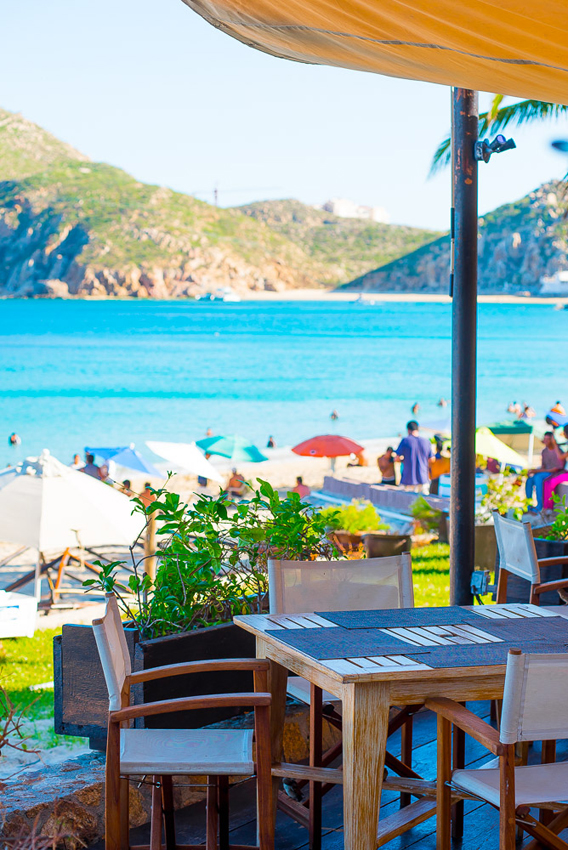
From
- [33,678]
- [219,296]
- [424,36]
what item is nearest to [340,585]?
[424,36]

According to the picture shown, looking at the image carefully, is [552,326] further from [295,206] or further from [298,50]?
[298,50]

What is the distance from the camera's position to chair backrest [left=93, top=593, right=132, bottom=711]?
7.44 ft

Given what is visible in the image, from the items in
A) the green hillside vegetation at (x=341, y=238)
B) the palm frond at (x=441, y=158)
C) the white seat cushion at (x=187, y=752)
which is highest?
the green hillside vegetation at (x=341, y=238)

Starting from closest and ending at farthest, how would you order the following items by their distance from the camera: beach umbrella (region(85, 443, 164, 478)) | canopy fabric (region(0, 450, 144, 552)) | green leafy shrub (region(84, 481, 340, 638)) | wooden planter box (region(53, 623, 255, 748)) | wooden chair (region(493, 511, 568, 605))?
wooden planter box (region(53, 623, 255, 748)), green leafy shrub (region(84, 481, 340, 638)), wooden chair (region(493, 511, 568, 605)), canopy fabric (region(0, 450, 144, 552)), beach umbrella (region(85, 443, 164, 478))

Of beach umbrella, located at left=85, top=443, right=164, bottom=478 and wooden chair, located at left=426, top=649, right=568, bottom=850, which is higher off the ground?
wooden chair, located at left=426, top=649, right=568, bottom=850

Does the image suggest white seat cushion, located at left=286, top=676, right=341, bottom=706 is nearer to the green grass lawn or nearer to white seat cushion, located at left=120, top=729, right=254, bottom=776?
white seat cushion, located at left=120, top=729, right=254, bottom=776

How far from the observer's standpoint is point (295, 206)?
108875 mm

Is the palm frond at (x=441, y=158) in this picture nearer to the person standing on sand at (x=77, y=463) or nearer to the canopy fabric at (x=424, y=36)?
the canopy fabric at (x=424, y=36)

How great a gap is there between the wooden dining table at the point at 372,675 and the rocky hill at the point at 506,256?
72.9 m

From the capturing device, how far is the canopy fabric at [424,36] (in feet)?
5.57

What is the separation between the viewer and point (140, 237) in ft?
301

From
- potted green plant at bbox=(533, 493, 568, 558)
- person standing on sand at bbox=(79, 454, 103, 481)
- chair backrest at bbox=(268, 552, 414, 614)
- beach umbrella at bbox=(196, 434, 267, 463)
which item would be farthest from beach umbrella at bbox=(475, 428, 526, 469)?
chair backrest at bbox=(268, 552, 414, 614)

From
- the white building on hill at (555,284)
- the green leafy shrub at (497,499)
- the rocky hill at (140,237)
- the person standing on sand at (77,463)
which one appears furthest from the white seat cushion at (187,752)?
the white building on hill at (555,284)

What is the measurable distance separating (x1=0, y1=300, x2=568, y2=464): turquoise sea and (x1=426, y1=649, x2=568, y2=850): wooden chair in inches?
1158
